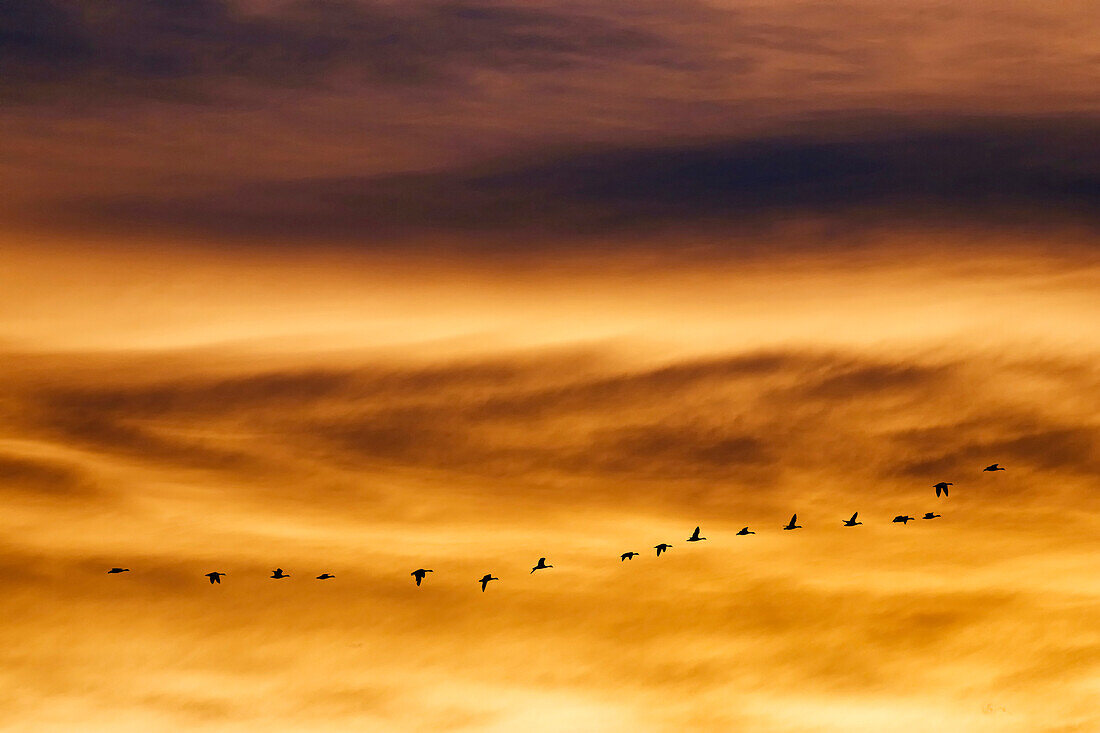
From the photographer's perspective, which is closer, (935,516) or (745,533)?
(935,516)

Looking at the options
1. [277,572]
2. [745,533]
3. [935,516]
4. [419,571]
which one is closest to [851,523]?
[935,516]

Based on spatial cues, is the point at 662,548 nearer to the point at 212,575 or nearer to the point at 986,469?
the point at 986,469

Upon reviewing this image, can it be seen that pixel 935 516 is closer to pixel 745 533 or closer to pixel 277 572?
pixel 745 533

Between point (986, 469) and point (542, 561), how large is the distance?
42728mm

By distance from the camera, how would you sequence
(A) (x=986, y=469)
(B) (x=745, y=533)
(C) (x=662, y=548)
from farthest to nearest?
1. (B) (x=745, y=533)
2. (C) (x=662, y=548)
3. (A) (x=986, y=469)

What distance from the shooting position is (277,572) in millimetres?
127938

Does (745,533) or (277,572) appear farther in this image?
(745,533)

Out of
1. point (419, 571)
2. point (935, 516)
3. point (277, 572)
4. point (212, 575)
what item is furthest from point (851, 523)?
point (212, 575)

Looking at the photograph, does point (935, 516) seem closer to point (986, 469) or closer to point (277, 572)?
point (986, 469)

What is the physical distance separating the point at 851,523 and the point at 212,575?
65.5m

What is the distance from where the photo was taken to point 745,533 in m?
137

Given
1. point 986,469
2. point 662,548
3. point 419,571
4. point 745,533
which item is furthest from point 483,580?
point 986,469

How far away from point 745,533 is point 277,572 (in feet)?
160

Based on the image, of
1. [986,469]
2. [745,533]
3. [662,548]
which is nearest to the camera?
[986,469]
